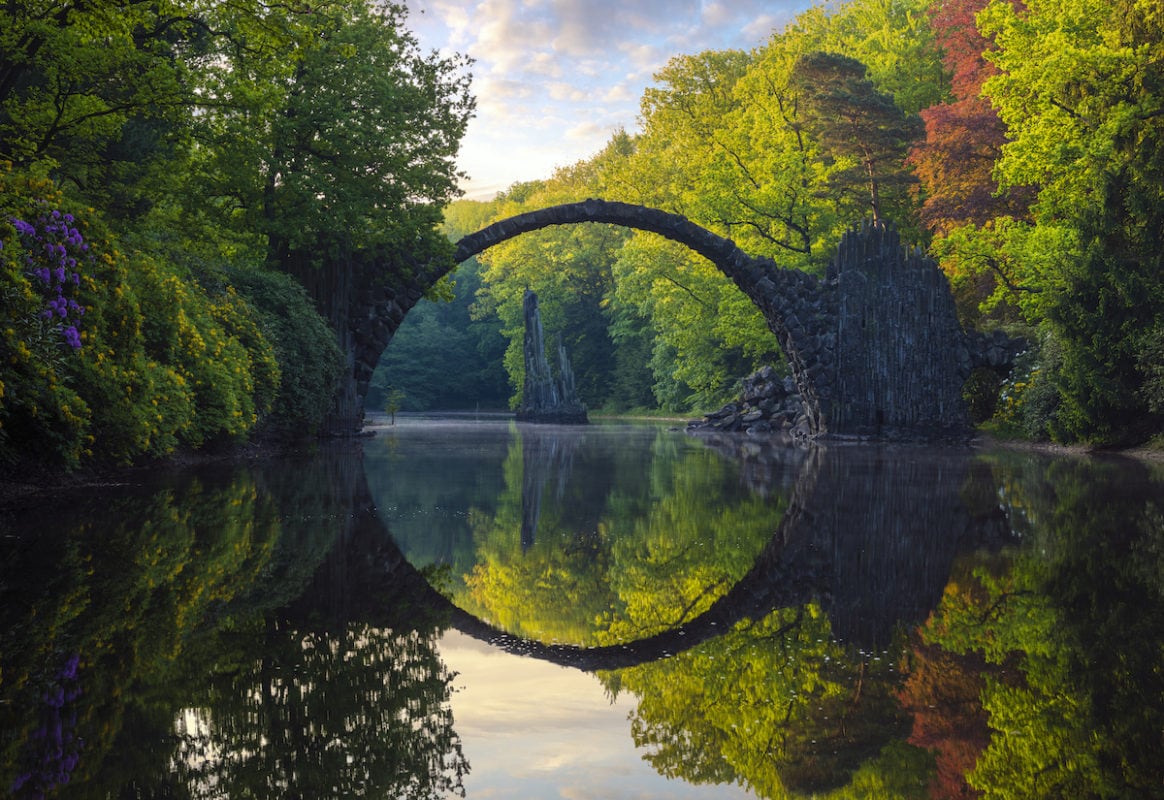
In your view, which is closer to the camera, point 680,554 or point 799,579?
point 799,579

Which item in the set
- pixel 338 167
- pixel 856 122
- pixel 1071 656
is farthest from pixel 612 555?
pixel 856 122

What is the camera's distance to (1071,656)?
4.46 m

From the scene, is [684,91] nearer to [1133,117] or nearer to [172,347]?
A: [1133,117]

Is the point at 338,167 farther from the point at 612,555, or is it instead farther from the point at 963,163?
the point at 963,163

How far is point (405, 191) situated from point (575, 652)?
19.6 meters

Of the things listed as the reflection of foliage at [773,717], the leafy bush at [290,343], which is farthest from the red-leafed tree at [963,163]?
the reflection of foliage at [773,717]

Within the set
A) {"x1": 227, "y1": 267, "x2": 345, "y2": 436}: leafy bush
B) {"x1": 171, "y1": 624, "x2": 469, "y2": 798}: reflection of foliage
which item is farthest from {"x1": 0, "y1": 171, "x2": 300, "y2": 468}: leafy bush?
{"x1": 171, "y1": 624, "x2": 469, "y2": 798}: reflection of foliage

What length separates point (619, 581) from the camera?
21.0 feet

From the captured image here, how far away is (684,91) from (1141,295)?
93.3ft

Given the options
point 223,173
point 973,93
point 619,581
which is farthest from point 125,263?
point 973,93

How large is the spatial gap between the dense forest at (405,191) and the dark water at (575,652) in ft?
7.84

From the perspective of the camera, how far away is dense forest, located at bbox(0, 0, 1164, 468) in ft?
36.3

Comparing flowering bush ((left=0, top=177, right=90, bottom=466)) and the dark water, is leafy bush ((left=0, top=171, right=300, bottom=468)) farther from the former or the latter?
the dark water

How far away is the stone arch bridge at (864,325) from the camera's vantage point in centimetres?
2567
